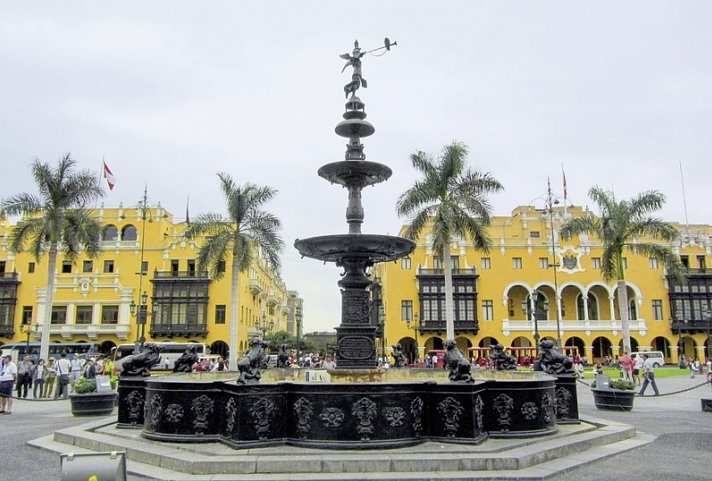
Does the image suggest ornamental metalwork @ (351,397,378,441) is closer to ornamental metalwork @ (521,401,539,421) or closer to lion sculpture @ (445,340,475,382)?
lion sculpture @ (445,340,475,382)

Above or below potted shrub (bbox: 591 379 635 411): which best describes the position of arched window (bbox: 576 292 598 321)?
above

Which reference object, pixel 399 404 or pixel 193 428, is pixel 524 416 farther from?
pixel 193 428

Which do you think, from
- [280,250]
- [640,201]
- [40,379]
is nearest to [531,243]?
[640,201]

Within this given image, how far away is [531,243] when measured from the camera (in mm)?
55031

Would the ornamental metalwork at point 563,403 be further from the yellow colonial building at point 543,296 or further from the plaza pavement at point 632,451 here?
the yellow colonial building at point 543,296

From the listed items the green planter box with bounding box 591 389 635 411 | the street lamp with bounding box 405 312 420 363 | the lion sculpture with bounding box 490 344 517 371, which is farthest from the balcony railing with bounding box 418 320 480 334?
the lion sculpture with bounding box 490 344 517 371

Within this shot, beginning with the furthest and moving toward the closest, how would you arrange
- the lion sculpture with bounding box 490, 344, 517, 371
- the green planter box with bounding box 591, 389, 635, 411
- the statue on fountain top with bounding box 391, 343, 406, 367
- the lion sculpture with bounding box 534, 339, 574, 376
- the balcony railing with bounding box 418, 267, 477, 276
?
the balcony railing with bounding box 418, 267, 477, 276 → the green planter box with bounding box 591, 389, 635, 411 → the statue on fountain top with bounding box 391, 343, 406, 367 → the lion sculpture with bounding box 490, 344, 517, 371 → the lion sculpture with bounding box 534, 339, 574, 376

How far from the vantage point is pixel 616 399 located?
15570 millimetres

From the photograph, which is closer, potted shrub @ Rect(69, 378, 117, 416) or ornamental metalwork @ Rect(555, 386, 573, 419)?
ornamental metalwork @ Rect(555, 386, 573, 419)

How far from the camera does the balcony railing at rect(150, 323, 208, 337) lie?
52938mm

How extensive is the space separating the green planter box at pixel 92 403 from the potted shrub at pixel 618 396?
515 inches

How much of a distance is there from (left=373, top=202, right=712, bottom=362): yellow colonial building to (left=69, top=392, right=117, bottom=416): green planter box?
39607 millimetres

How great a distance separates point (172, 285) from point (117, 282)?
530 cm

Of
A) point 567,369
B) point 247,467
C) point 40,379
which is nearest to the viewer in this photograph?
point 247,467
